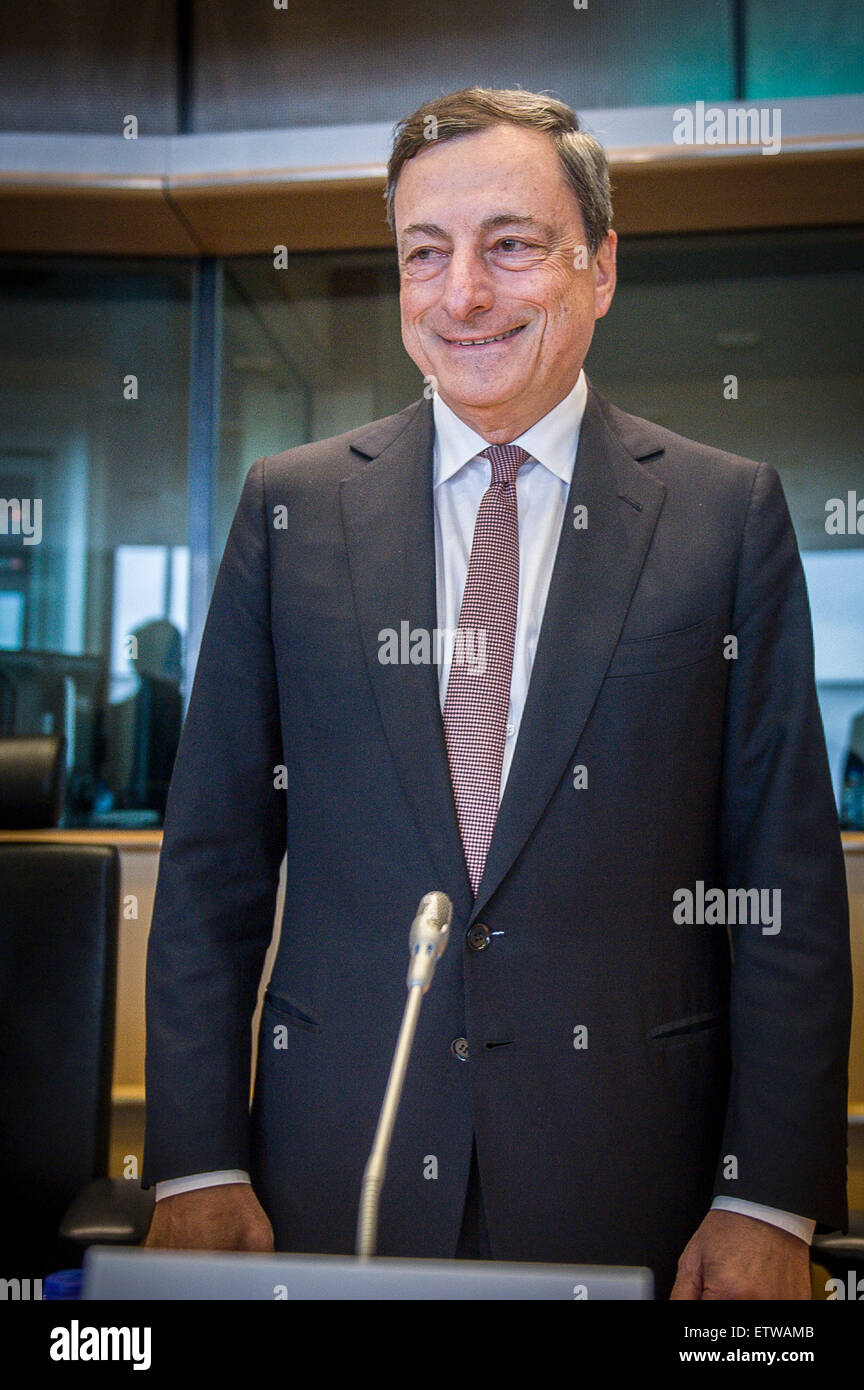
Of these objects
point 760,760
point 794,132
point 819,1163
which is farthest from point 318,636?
point 794,132

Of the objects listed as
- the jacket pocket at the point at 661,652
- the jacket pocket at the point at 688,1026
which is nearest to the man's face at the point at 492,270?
the jacket pocket at the point at 661,652

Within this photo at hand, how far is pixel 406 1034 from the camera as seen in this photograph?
0.76 meters

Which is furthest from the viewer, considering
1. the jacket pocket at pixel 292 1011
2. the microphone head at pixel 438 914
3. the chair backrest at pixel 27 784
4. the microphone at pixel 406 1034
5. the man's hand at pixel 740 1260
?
the chair backrest at pixel 27 784

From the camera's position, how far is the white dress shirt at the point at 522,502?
1.26 m

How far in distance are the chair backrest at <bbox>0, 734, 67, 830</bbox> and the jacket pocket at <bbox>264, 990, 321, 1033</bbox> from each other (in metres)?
0.64

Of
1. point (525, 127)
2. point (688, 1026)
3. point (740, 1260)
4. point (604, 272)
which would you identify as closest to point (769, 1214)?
point (740, 1260)

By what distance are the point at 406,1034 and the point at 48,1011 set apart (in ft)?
4.11

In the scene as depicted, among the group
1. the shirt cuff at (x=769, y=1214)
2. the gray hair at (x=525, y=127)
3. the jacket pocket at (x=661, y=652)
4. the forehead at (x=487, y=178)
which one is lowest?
the shirt cuff at (x=769, y=1214)

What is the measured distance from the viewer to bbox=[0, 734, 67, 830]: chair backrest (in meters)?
1.75

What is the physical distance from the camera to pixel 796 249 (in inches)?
138

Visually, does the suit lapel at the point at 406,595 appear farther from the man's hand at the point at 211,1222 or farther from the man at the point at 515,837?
the man's hand at the point at 211,1222

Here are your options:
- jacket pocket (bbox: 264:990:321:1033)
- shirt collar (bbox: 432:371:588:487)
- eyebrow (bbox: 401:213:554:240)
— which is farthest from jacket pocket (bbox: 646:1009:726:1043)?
eyebrow (bbox: 401:213:554:240)
